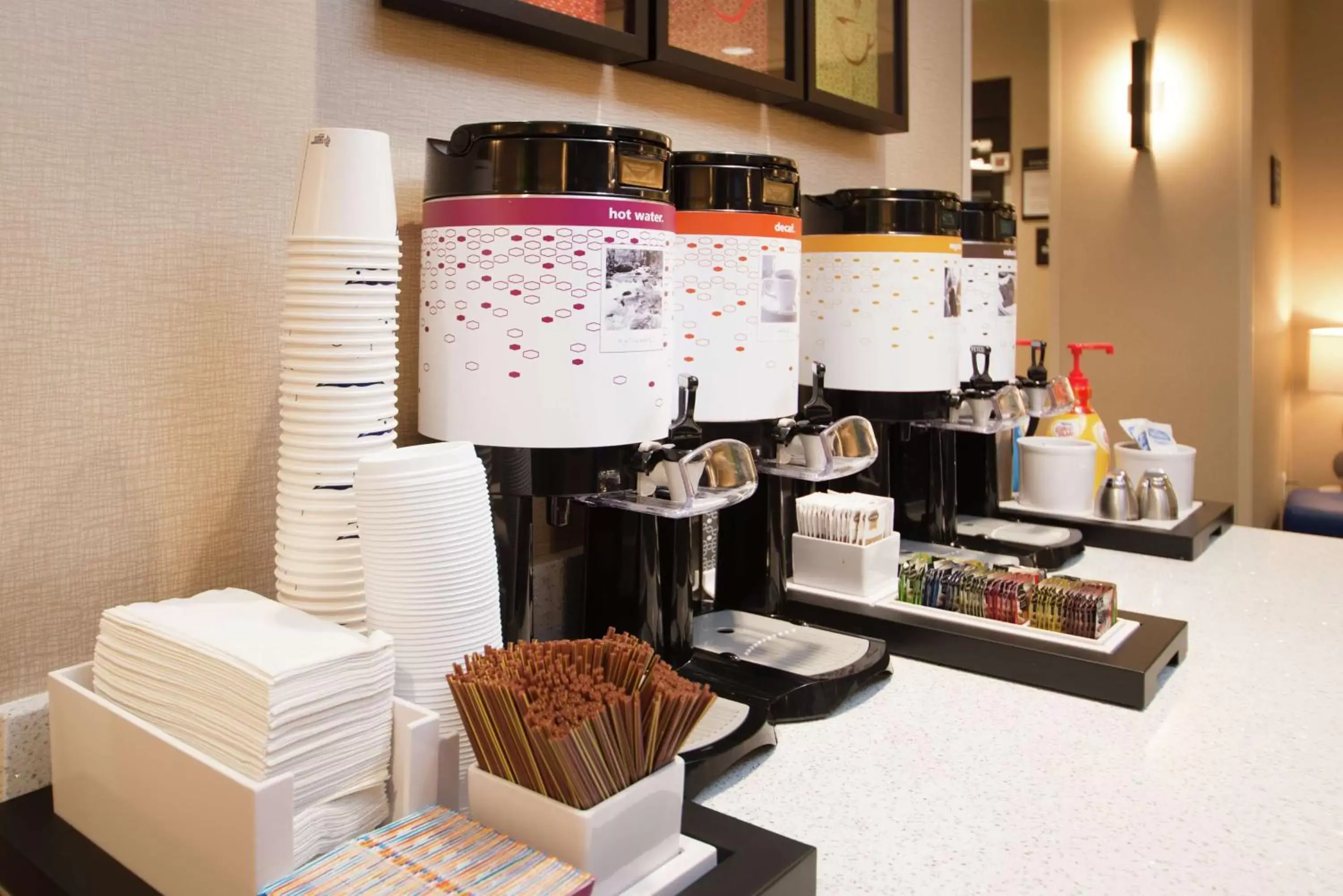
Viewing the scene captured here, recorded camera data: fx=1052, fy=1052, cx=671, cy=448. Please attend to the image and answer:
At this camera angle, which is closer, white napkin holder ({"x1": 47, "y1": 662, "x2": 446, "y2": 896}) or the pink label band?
white napkin holder ({"x1": 47, "y1": 662, "x2": 446, "y2": 896})

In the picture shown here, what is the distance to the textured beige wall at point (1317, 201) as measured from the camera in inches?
175

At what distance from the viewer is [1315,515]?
3.68 meters

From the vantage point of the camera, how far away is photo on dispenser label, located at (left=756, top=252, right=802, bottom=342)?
1.10 meters

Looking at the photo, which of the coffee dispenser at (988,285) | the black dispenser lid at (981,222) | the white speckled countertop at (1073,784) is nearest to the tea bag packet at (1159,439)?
the coffee dispenser at (988,285)

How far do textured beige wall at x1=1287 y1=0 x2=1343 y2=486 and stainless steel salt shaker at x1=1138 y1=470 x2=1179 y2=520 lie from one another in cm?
338

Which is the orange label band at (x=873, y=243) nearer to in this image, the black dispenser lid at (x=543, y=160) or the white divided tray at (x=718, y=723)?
the black dispenser lid at (x=543, y=160)

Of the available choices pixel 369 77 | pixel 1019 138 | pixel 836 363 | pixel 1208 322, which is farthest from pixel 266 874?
pixel 1019 138

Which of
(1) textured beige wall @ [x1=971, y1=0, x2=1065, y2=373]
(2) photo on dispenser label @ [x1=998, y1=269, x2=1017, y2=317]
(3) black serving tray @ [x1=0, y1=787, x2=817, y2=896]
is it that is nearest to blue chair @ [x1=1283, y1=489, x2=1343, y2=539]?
(1) textured beige wall @ [x1=971, y1=0, x2=1065, y2=373]

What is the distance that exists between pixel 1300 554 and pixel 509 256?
4.66 feet

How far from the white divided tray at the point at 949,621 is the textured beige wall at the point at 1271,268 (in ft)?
9.81

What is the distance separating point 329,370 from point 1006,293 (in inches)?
47.2

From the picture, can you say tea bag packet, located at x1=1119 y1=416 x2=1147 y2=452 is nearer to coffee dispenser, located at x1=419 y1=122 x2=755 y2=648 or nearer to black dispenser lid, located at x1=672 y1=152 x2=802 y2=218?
black dispenser lid, located at x1=672 y1=152 x2=802 y2=218

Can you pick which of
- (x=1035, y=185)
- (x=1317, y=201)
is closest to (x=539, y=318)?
(x=1035, y=185)

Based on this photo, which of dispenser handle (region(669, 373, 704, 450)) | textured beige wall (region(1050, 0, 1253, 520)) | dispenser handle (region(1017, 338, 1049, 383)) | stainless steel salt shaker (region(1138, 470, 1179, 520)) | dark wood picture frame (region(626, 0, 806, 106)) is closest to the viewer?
dispenser handle (region(669, 373, 704, 450))
